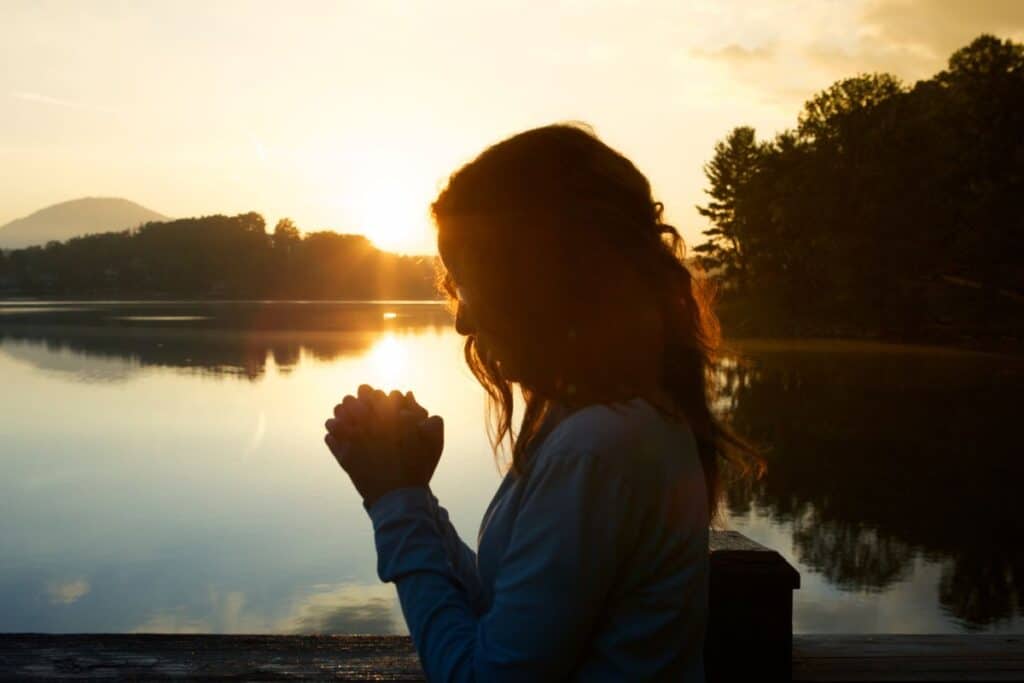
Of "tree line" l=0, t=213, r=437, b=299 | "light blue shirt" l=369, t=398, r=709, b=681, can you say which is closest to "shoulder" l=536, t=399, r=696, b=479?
"light blue shirt" l=369, t=398, r=709, b=681

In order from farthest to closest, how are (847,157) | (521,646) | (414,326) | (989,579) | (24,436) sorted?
(414,326), (847,157), (24,436), (989,579), (521,646)

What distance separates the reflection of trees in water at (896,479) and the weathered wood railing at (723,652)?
1191mm

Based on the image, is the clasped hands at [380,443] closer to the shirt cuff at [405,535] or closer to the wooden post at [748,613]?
the shirt cuff at [405,535]

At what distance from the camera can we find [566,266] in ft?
3.38

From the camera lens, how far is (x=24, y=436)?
12875mm

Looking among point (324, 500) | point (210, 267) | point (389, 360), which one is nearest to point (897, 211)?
point (389, 360)

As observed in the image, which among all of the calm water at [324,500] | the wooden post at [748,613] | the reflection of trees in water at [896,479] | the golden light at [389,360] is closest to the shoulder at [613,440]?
the wooden post at [748,613]

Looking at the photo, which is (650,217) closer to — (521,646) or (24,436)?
(521,646)

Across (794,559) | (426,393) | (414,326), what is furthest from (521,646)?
(414,326)

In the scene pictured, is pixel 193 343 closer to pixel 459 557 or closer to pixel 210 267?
pixel 459 557

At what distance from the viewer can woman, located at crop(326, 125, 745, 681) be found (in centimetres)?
92

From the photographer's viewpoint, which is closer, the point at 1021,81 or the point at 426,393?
the point at 426,393

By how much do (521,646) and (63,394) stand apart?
59.9 ft

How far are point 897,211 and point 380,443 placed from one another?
31.6 m
